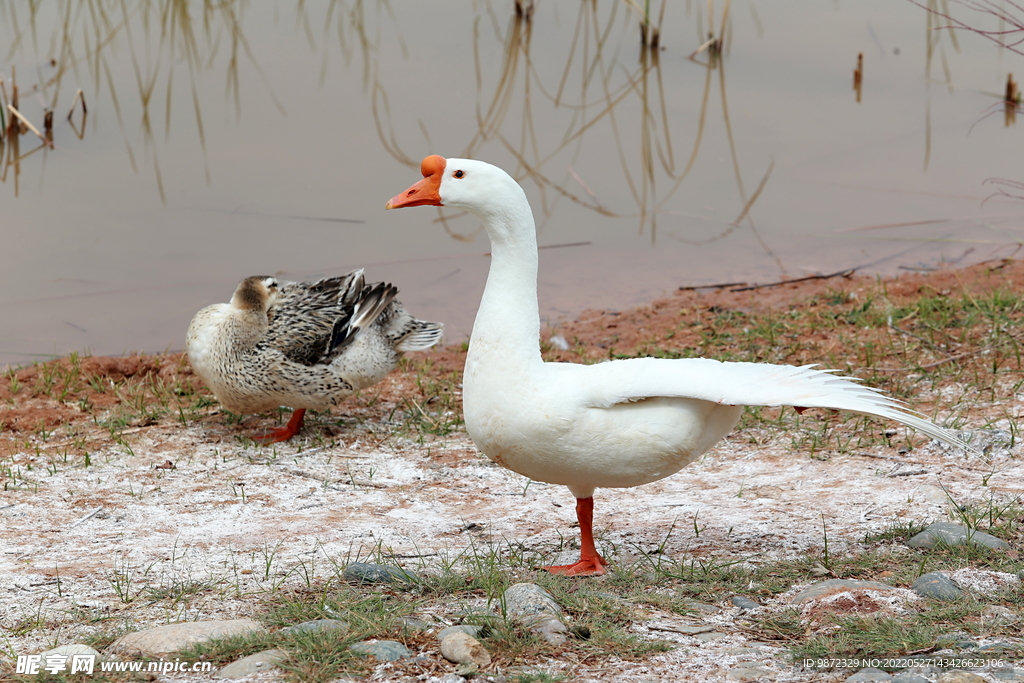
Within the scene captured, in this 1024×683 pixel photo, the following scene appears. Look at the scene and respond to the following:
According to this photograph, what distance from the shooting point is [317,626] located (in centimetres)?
325

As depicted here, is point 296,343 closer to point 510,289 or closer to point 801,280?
point 510,289

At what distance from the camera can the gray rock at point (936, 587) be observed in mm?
3447

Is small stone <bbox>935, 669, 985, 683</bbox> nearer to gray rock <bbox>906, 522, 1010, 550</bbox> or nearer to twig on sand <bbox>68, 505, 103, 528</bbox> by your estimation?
gray rock <bbox>906, 522, 1010, 550</bbox>

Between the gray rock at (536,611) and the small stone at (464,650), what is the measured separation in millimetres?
212

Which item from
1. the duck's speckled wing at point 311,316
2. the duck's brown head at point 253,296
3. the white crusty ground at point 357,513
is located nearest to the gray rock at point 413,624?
the white crusty ground at point 357,513

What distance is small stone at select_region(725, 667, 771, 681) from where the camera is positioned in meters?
2.97

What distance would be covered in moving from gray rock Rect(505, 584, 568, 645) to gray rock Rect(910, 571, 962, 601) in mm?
1260

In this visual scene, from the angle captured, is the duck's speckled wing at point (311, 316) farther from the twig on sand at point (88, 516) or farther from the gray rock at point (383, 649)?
the gray rock at point (383, 649)

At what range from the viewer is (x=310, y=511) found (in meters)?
4.83

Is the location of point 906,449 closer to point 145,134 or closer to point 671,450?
point 671,450

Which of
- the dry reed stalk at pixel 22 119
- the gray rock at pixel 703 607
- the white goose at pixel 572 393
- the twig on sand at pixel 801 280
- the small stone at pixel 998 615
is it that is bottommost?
the gray rock at pixel 703 607

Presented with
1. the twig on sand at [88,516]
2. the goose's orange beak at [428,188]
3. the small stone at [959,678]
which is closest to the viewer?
the small stone at [959,678]

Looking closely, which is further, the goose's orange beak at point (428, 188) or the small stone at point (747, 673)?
the goose's orange beak at point (428, 188)

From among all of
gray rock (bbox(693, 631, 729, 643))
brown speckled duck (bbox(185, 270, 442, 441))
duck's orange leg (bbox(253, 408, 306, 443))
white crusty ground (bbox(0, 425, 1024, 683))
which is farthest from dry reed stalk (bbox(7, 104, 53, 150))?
gray rock (bbox(693, 631, 729, 643))
